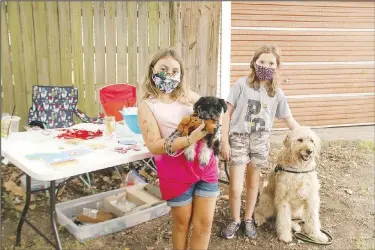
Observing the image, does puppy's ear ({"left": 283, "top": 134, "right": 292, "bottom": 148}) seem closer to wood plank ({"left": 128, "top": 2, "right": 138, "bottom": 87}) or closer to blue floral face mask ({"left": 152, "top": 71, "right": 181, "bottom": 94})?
blue floral face mask ({"left": 152, "top": 71, "right": 181, "bottom": 94})

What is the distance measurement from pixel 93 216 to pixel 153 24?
12.8 ft

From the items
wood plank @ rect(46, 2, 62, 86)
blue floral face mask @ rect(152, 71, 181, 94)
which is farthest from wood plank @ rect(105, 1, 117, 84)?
blue floral face mask @ rect(152, 71, 181, 94)

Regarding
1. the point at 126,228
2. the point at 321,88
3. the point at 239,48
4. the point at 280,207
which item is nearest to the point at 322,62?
the point at 321,88

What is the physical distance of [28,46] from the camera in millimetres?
5742

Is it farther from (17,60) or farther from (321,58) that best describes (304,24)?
(17,60)

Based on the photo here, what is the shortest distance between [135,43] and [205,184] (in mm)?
4440

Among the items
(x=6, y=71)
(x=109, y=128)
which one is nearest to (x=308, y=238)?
(x=109, y=128)

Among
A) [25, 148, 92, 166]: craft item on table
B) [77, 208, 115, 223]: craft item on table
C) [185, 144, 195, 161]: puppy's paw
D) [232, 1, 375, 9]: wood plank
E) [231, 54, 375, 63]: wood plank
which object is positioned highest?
[232, 1, 375, 9]: wood plank

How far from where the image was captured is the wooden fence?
5.71m

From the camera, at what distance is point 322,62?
314 inches

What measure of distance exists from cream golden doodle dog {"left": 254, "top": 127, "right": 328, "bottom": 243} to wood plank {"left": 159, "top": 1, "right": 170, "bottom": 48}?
146 inches

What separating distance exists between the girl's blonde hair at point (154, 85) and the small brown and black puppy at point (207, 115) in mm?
270

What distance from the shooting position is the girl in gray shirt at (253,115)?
10.7 ft

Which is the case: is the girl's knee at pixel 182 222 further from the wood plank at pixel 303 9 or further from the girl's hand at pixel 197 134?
the wood plank at pixel 303 9
